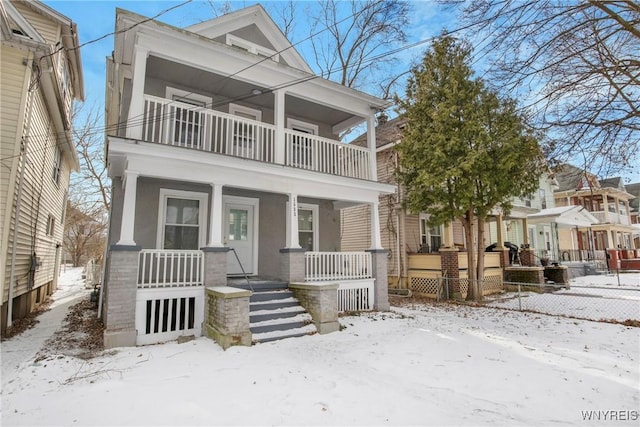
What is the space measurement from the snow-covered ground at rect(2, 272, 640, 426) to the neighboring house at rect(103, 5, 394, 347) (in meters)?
1.45

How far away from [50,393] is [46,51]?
715 cm

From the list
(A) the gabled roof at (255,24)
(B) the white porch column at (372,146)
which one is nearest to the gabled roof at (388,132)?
(B) the white porch column at (372,146)

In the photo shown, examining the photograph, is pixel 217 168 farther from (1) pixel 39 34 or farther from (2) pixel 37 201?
(2) pixel 37 201

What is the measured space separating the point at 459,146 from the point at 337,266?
542 cm

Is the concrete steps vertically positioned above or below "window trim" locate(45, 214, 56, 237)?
below

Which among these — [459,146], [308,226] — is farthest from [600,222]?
[308,226]

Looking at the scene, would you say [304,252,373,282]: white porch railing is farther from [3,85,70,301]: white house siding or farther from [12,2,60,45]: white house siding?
[12,2,60,45]: white house siding

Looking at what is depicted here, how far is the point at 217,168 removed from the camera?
7.28 m

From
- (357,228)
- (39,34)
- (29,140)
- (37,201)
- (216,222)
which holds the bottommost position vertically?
(216,222)

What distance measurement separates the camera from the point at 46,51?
7.27 meters

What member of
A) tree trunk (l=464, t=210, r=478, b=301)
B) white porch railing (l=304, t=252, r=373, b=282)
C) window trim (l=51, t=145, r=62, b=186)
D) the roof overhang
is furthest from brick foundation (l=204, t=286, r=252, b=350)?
the roof overhang

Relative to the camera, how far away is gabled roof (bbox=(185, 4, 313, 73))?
8641 mm

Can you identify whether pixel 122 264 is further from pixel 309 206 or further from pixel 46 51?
pixel 309 206

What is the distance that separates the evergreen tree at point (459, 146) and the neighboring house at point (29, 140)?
9.85 meters
